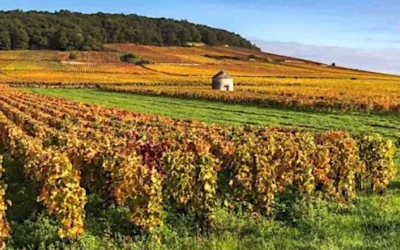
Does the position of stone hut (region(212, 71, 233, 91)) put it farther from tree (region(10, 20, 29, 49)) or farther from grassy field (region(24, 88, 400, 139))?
tree (region(10, 20, 29, 49))

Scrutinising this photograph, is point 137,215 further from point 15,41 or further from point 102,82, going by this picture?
point 15,41

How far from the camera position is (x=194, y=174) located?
1131 centimetres

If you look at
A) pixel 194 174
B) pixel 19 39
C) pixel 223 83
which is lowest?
pixel 223 83

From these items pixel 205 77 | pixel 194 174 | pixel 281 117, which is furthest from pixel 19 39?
pixel 194 174

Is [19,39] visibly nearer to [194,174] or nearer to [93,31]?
[93,31]

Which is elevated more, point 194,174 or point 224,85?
point 194,174

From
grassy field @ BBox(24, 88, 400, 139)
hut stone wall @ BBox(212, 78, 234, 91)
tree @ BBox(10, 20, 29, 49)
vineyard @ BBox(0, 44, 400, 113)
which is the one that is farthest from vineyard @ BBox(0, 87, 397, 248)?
tree @ BBox(10, 20, 29, 49)

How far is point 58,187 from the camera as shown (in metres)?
10.3

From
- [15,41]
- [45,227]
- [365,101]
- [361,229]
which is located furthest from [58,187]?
[15,41]

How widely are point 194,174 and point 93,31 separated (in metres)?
147

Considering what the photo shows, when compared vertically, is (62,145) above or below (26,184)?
above

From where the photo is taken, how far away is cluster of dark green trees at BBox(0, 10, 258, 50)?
138 m

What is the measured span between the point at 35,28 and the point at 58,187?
463 ft

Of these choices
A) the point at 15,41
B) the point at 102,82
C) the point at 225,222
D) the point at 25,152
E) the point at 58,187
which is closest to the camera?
the point at 58,187
